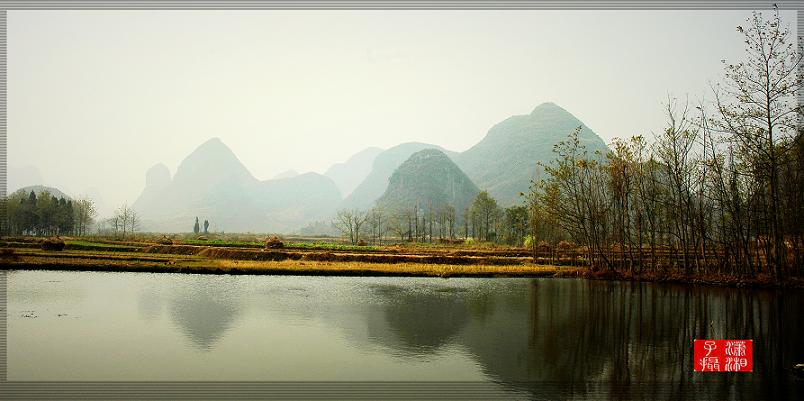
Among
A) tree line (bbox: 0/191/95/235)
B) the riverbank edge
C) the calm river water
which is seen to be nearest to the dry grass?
the riverbank edge

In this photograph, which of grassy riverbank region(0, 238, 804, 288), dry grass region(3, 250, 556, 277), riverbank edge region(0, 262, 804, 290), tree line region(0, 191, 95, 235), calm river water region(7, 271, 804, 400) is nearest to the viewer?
calm river water region(7, 271, 804, 400)

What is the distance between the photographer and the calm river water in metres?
14.2

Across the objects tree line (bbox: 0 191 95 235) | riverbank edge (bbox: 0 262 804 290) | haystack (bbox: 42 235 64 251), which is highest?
tree line (bbox: 0 191 95 235)

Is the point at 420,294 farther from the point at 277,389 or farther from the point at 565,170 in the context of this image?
the point at 565,170

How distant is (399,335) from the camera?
64.0 ft

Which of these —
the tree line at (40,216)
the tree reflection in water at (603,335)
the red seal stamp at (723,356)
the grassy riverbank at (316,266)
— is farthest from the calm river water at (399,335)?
the tree line at (40,216)

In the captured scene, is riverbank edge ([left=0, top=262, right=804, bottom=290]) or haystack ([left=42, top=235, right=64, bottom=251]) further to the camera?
haystack ([left=42, top=235, right=64, bottom=251])

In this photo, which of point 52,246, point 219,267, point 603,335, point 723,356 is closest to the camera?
point 723,356

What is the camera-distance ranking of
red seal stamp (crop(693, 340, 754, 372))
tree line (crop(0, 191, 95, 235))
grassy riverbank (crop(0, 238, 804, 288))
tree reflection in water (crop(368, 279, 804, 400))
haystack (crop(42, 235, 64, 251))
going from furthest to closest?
tree line (crop(0, 191, 95, 235)) < haystack (crop(42, 235, 64, 251)) < grassy riverbank (crop(0, 238, 804, 288)) < red seal stamp (crop(693, 340, 754, 372)) < tree reflection in water (crop(368, 279, 804, 400))

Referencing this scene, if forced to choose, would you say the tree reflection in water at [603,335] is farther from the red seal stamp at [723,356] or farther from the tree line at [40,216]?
the tree line at [40,216]

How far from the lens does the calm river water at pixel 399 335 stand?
14.2 metres

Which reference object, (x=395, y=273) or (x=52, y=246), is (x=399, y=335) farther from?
(x=52, y=246)

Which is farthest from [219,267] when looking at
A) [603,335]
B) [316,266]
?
[603,335]

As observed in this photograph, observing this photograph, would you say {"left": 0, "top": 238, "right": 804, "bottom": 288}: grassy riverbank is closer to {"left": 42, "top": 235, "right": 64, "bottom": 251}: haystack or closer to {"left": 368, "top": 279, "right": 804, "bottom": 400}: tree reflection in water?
{"left": 42, "top": 235, "right": 64, "bottom": 251}: haystack
